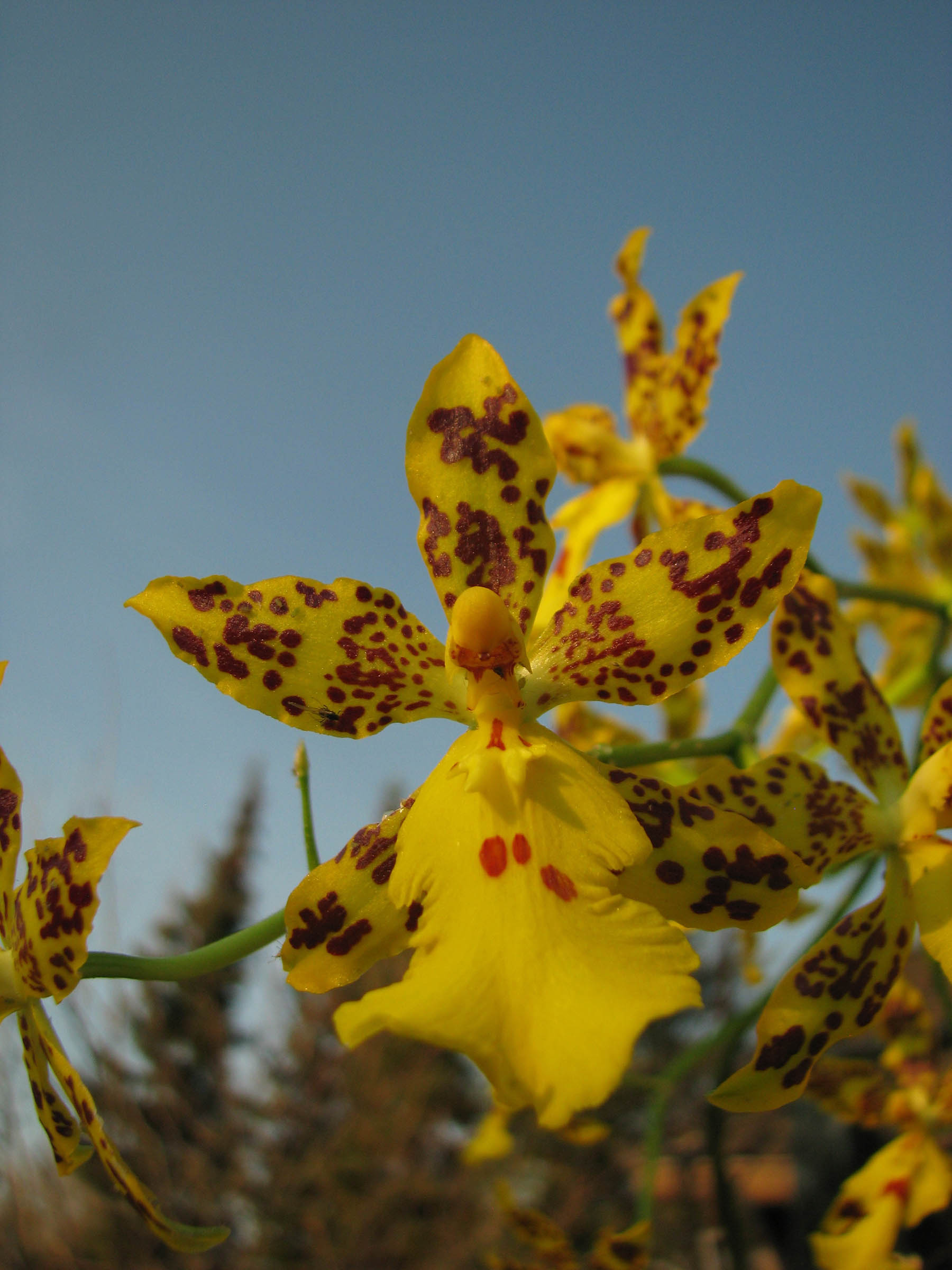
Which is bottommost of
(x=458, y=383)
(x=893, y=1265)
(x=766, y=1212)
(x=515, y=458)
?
(x=766, y=1212)

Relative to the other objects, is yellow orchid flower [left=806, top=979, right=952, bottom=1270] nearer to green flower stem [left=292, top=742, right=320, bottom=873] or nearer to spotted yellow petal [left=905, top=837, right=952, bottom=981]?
spotted yellow petal [left=905, top=837, right=952, bottom=981]

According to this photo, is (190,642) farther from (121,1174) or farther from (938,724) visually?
(938,724)

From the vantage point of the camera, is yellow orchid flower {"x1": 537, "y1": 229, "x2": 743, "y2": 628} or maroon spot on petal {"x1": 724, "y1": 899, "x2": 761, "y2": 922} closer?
maroon spot on petal {"x1": 724, "y1": 899, "x2": 761, "y2": 922}

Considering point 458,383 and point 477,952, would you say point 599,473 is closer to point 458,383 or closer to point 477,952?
point 458,383

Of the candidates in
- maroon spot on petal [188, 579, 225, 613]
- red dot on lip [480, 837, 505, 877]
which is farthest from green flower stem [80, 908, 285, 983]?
maroon spot on petal [188, 579, 225, 613]

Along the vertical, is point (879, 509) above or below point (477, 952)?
above

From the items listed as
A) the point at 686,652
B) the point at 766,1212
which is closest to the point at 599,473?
the point at 686,652

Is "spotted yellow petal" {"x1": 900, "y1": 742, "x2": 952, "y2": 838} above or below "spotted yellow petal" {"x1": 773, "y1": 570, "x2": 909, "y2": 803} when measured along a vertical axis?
below

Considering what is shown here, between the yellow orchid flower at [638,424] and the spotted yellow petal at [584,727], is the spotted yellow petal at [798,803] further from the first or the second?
the spotted yellow petal at [584,727]
